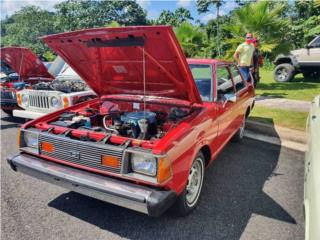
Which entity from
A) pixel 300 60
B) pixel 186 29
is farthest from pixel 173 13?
pixel 300 60

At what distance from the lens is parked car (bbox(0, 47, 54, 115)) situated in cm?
658

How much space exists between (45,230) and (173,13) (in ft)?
121

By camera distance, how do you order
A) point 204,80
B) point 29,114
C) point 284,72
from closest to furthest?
point 204,80 < point 29,114 < point 284,72

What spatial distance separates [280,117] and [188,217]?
4.41 m

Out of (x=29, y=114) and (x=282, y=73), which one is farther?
(x=282, y=73)

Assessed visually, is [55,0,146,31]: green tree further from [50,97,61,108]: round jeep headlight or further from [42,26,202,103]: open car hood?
[42,26,202,103]: open car hood

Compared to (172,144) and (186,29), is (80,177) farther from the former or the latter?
(186,29)

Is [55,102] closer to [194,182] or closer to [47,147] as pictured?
[47,147]

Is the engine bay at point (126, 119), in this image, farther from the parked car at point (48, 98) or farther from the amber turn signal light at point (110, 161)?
the parked car at point (48, 98)

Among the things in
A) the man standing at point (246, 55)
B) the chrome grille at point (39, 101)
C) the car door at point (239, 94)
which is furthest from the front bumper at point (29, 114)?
the man standing at point (246, 55)

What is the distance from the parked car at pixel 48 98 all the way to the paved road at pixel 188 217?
1.58m

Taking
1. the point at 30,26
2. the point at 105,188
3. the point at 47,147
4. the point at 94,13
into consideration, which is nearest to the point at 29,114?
the point at 47,147

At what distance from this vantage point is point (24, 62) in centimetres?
736

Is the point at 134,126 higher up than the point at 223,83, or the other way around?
the point at 223,83
